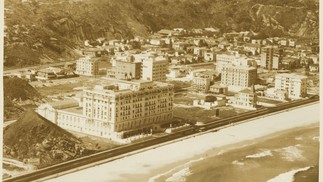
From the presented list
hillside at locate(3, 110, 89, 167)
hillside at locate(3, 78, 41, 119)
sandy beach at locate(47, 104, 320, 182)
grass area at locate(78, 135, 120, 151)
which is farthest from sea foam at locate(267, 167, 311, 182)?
hillside at locate(3, 78, 41, 119)

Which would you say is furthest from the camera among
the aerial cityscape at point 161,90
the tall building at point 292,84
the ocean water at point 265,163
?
the tall building at point 292,84

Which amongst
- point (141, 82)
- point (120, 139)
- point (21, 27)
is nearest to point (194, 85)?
point (141, 82)

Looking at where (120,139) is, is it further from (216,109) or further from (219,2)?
(219,2)

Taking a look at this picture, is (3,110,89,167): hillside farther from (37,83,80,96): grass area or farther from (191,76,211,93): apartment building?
(191,76,211,93): apartment building

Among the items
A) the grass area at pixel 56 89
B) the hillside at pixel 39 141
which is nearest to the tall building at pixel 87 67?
the grass area at pixel 56 89

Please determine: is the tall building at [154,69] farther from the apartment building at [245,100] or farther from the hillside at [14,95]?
the hillside at [14,95]
